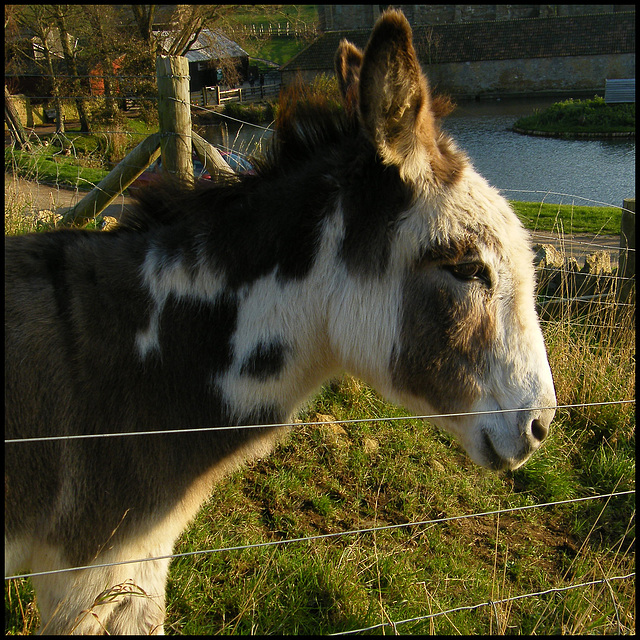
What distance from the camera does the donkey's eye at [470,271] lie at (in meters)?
1.75

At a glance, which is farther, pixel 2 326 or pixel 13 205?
pixel 13 205

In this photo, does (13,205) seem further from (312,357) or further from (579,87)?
(579,87)

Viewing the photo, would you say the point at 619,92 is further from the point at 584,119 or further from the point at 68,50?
the point at 68,50

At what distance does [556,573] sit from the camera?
10.2 ft

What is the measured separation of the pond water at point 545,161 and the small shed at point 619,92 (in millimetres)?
2794

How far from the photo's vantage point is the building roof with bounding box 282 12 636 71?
3678 centimetres

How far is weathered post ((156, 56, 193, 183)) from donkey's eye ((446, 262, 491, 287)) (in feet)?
9.51

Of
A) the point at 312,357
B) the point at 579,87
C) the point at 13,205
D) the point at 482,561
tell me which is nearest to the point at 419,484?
the point at 482,561

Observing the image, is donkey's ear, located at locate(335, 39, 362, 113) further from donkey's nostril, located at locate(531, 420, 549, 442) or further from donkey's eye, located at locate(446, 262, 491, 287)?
donkey's nostril, located at locate(531, 420, 549, 442)

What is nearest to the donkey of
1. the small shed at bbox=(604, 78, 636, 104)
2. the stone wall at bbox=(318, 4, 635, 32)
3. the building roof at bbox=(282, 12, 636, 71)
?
the small shed at bbox=(604, 78, 636, 104)

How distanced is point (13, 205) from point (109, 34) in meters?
18.7

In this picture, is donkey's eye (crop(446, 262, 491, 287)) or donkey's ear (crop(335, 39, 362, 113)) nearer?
donkey's eye (crop(446, 262, 491, 287))

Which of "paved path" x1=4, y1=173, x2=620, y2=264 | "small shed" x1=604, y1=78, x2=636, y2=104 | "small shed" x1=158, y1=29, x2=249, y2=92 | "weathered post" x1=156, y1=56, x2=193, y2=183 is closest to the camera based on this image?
"weathered post" x1=156, y1=56, x2=193, y2=183

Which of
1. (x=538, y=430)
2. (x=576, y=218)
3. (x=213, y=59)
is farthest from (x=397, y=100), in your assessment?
(x=213, y=59)
